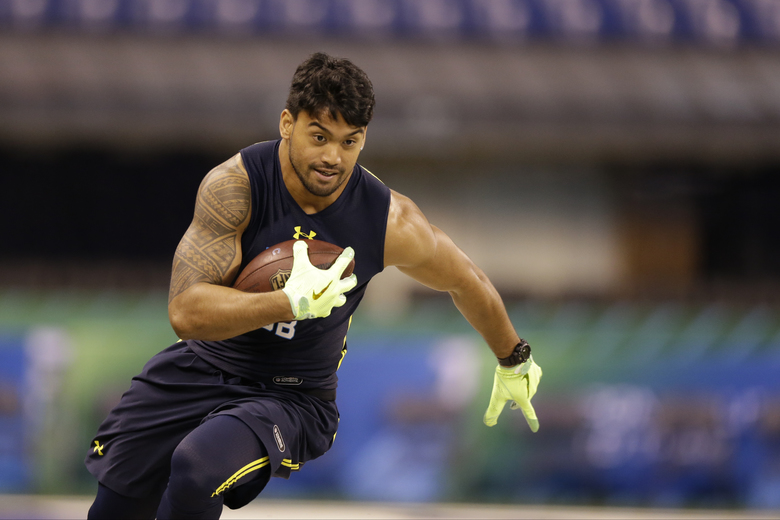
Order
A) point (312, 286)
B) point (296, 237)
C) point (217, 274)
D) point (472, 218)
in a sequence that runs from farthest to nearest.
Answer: point (472, 218), point (296, 237), point (217, 274), point (312, 286)

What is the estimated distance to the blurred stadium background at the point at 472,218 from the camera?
7.35 m

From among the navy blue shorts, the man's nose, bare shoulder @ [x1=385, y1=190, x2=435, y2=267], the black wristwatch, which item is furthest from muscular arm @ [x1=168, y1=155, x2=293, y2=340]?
the black wristwatch

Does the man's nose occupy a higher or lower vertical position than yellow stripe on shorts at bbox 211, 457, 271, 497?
higher

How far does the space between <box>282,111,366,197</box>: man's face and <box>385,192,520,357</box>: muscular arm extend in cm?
35

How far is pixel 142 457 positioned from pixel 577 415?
4.56 m

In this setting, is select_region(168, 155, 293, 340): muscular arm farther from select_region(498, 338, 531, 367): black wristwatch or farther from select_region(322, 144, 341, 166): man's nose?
select_region(498, 338, 531, 367): black wristwatch

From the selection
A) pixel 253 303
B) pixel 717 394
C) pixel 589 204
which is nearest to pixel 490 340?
pixel 253 303

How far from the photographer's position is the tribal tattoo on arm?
3.31m

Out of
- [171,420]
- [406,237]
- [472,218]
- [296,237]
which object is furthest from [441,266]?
[472,218]

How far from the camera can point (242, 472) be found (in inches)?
132

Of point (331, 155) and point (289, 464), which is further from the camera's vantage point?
point (289, 464)

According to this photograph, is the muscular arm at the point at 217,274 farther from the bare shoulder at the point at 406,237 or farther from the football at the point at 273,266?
the bare shoulder at the point at 406,237

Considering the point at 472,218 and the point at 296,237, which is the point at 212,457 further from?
the point at 472,218

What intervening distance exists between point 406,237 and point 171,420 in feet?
4.00
